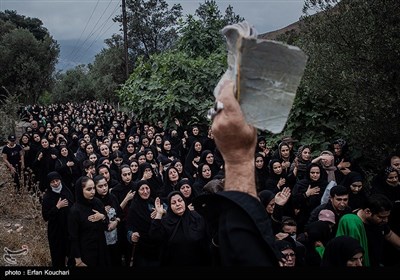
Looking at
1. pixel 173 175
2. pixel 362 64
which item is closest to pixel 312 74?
pixel 362 64

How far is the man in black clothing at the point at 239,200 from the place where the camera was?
133cm

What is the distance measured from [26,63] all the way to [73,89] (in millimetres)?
13762

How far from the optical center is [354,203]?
216 inches

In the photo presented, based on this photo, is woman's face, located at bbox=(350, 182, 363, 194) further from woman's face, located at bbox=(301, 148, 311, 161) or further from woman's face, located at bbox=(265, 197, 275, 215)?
woman's face, located at bbox=(301, 148, 311, 161)

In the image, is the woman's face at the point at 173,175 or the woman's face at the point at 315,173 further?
the woman's face at the point at 173,175

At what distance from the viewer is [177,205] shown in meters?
4.69

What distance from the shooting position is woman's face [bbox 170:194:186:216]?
4676mm

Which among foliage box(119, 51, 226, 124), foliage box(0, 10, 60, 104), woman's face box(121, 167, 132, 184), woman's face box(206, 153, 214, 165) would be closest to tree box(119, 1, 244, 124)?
foliage box(119, 51, 226, 124)

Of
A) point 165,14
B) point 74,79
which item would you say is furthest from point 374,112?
point 74,79

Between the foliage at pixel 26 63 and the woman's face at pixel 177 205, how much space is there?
27.5 metres

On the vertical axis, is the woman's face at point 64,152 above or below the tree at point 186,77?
below

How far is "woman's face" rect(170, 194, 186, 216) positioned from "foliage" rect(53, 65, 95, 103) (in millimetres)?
39341

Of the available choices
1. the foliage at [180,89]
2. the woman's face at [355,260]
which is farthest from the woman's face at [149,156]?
the woman's face at [355,260]

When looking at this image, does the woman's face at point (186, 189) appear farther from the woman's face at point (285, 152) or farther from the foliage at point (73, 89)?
the foliage at point (73, 89)
